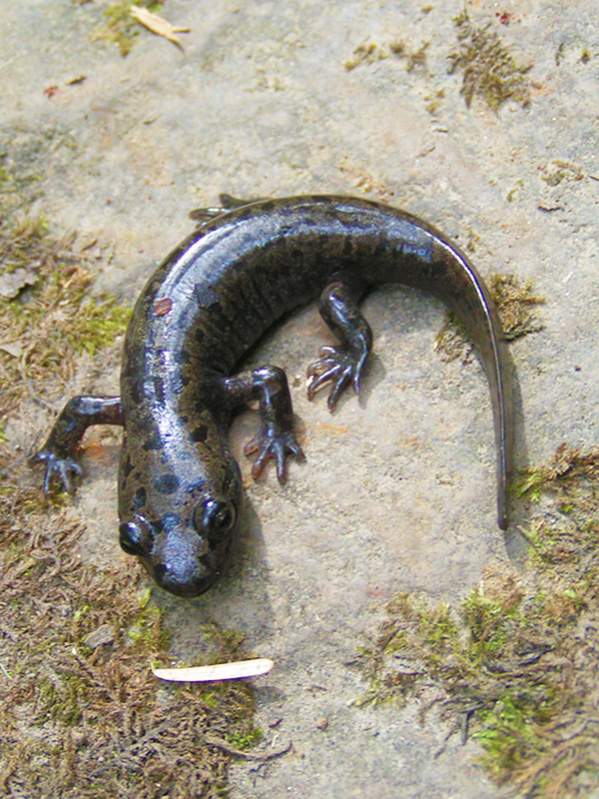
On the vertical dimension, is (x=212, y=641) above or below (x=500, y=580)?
below

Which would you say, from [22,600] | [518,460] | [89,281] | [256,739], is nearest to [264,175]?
[89,281]

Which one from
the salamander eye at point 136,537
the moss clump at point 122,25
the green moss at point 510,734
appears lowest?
the salamander eye at point 136,537

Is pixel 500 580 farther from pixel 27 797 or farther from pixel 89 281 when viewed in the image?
pixel 89 281

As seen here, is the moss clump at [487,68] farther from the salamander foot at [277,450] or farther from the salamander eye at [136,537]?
the salamander eye at [136,537]

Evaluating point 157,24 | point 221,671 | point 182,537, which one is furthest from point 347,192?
point 221,671

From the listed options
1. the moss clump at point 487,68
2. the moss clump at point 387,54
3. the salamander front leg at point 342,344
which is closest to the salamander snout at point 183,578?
the salamander front leg at point 342,344
